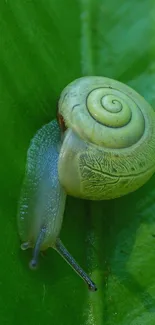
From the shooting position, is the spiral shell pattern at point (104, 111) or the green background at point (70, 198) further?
the spiral shell pattern at point (104, 111)

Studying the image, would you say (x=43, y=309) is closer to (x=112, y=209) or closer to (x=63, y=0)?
(x=112, y=209)

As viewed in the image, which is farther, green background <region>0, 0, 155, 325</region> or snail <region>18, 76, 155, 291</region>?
snail <region>18, 76, 155, 291</region>

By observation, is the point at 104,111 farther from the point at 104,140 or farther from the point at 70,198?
the point at 70,198

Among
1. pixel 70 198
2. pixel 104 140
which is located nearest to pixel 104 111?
pixel 104 140

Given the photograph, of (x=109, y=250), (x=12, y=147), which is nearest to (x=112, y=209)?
(x=109, y=250)

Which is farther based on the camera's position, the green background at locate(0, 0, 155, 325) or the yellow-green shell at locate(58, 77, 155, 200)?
the yellow-green shell at locate(58, 77, 155, 200)
